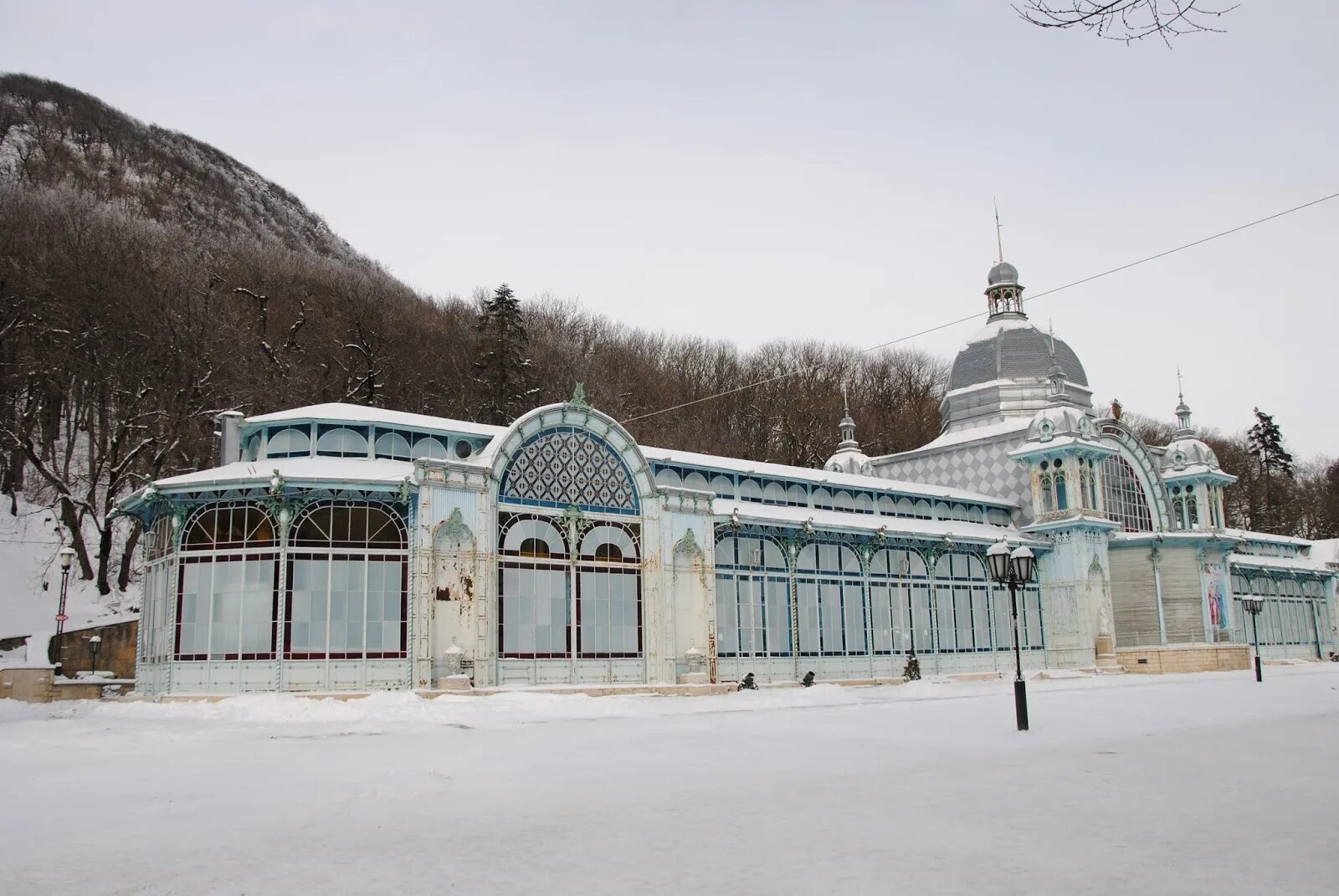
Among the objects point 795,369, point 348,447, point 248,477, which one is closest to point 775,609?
point 348,447

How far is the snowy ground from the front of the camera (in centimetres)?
761

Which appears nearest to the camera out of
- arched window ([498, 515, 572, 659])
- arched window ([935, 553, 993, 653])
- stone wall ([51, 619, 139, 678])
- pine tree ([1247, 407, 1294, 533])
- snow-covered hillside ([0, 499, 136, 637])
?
arched window ([498, 515, 572, 659])

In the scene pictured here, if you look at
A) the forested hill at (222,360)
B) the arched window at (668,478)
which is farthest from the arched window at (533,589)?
the forested hill at (222,360)

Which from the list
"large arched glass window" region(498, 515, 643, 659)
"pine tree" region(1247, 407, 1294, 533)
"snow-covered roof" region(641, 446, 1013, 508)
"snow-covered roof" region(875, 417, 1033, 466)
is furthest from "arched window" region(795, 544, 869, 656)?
"pine tree" region(1247, 407, 1294, 533)

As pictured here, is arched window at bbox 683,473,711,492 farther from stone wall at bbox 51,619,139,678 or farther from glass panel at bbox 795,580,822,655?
stone wall at bbox 51,619,139,678

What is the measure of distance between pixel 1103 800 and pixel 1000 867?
3485 mm

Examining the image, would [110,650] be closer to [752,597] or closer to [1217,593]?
[752,597]

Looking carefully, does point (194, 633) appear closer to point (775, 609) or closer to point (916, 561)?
point (775, 609)

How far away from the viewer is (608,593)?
30797 millimetres

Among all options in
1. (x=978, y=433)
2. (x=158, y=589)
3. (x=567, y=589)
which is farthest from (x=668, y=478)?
(x=978, y=433)

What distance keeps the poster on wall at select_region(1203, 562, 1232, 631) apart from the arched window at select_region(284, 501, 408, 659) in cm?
3655

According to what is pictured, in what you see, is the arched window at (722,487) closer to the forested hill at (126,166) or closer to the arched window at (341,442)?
the arched window at (341,442)

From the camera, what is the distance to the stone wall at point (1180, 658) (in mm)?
43531

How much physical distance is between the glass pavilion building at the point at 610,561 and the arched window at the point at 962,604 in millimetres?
93
